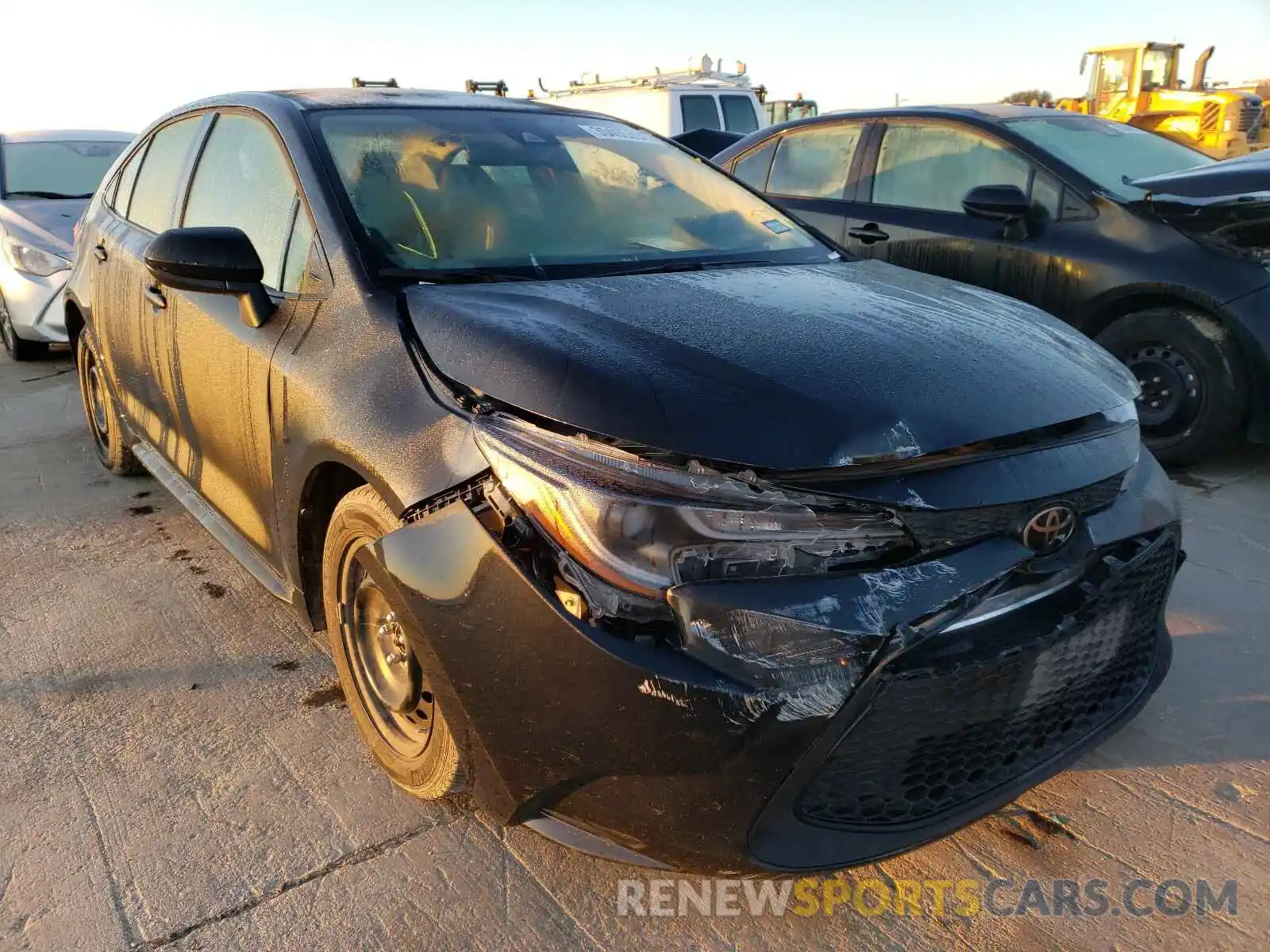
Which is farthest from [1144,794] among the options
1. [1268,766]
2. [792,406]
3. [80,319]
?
[80,319]

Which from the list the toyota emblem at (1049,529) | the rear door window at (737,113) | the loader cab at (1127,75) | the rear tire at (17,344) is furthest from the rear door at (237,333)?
the loader cab at (1127,75)

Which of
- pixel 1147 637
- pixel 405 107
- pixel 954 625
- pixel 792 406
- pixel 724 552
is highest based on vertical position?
pixel 405 107

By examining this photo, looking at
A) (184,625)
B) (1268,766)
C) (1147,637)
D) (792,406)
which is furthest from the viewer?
(184,625)

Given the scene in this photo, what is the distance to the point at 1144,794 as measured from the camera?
2.28 meters

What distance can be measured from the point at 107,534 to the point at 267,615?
116 cm

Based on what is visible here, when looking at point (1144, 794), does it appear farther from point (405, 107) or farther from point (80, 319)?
point (80, 319)

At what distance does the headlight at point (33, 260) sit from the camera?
6.49 metres

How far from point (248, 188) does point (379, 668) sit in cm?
152

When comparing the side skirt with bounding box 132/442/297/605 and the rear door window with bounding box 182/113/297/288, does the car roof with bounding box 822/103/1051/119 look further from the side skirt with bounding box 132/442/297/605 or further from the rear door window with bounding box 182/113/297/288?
the side skirt with bounding box 132/442/297/605

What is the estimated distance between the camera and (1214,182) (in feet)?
13.8

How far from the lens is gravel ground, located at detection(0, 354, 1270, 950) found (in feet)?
6.28

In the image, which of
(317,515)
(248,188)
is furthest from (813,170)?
(317,515)

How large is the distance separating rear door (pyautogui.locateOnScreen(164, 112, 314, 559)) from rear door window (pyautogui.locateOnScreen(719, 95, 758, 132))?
40.2 ft

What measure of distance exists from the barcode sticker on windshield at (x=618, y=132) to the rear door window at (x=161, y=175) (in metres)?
1.35
